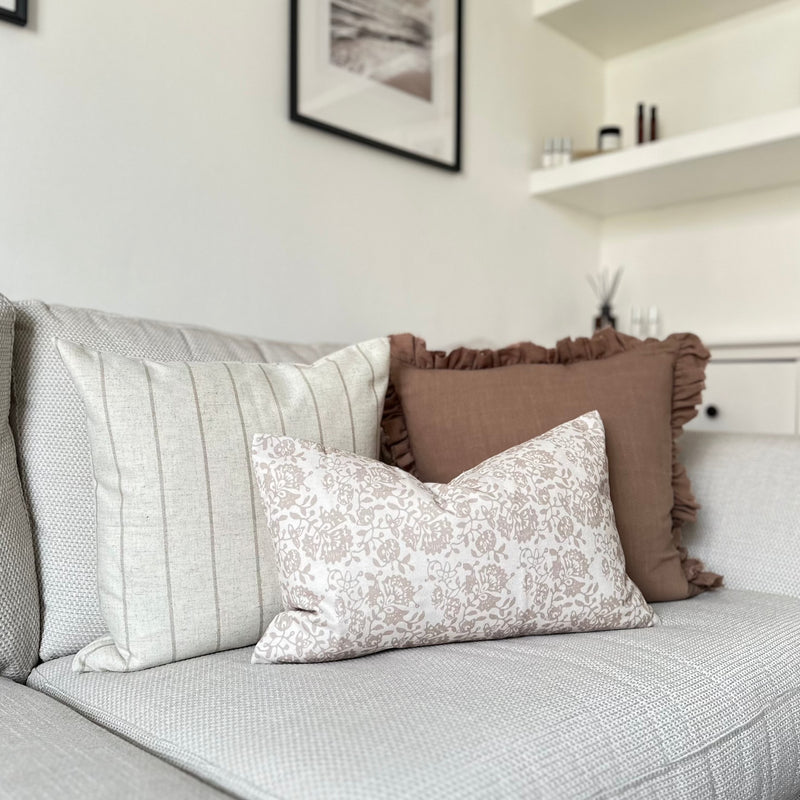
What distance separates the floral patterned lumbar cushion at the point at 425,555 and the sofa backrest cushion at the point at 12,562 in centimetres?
29

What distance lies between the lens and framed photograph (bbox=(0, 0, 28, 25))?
1364 mm

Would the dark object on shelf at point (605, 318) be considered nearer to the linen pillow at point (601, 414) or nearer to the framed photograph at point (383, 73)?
the framed photograph at point (383, 73)

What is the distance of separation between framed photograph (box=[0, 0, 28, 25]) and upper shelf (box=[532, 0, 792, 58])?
1647 mm

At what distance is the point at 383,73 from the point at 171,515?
1488mm

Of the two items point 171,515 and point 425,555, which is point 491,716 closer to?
point 425,555

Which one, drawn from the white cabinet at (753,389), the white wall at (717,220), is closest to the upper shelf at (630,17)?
the white wall at (717,220)

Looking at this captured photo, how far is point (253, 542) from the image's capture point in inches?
37.6

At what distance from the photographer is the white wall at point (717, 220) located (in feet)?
8.15

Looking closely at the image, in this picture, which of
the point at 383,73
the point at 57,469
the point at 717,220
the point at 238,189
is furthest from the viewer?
the point at 717,220

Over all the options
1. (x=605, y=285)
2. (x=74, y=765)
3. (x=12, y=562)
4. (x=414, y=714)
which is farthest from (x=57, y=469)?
(x=605, y=285)

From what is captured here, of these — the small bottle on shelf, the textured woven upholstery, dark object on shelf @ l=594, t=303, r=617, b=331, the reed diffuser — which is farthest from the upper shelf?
the textured woven upholstery

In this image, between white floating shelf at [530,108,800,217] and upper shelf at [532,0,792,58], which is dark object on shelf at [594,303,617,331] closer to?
white floating shelf at [530,108,800,217]

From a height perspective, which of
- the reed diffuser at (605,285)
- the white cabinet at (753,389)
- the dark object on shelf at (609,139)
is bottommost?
the white cabinet at (753,389)

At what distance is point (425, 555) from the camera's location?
88 cm
